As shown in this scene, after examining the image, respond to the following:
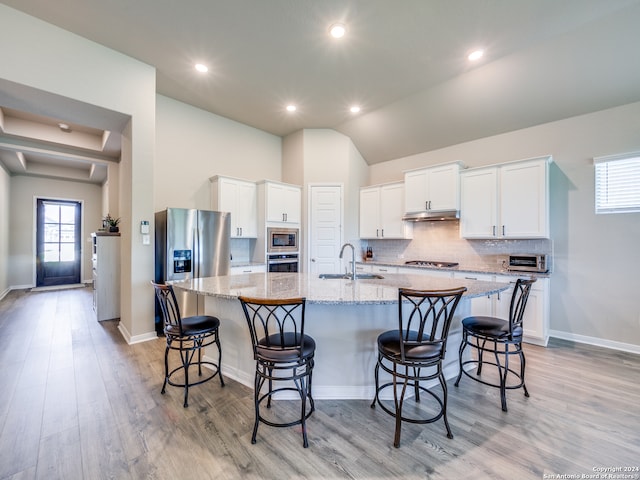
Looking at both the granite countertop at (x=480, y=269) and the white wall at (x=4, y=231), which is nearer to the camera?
the granite countertop at (x=480, y=269)

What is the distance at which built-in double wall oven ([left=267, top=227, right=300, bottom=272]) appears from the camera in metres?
5.10

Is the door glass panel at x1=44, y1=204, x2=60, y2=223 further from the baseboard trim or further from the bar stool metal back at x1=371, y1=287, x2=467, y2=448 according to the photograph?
the baseboard trim

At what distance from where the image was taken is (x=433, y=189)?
4656mm

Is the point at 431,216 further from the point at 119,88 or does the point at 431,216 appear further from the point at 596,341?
the point at 119,88

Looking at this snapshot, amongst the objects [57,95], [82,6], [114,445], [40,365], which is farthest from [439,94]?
[40,365]

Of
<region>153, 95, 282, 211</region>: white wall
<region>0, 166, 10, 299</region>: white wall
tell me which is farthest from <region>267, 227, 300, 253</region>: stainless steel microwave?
<region>0, 166, 10, 299</region>: white wall

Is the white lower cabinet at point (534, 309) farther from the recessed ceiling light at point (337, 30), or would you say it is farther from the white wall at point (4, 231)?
the white wall at point (4, 231)

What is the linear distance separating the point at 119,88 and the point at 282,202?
2.80 meters

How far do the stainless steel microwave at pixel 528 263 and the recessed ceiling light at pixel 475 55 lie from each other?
2702 millimetres

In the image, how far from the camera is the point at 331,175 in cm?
555

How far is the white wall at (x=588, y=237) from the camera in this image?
3426mm

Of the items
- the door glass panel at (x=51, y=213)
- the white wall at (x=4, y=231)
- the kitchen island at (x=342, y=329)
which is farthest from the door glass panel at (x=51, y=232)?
the kitchen island at (x=342, y=329)

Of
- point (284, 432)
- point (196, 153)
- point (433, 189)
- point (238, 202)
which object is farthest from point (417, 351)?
point (196, 153)

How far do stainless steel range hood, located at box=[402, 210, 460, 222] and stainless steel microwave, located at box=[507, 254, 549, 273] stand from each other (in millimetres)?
1009
